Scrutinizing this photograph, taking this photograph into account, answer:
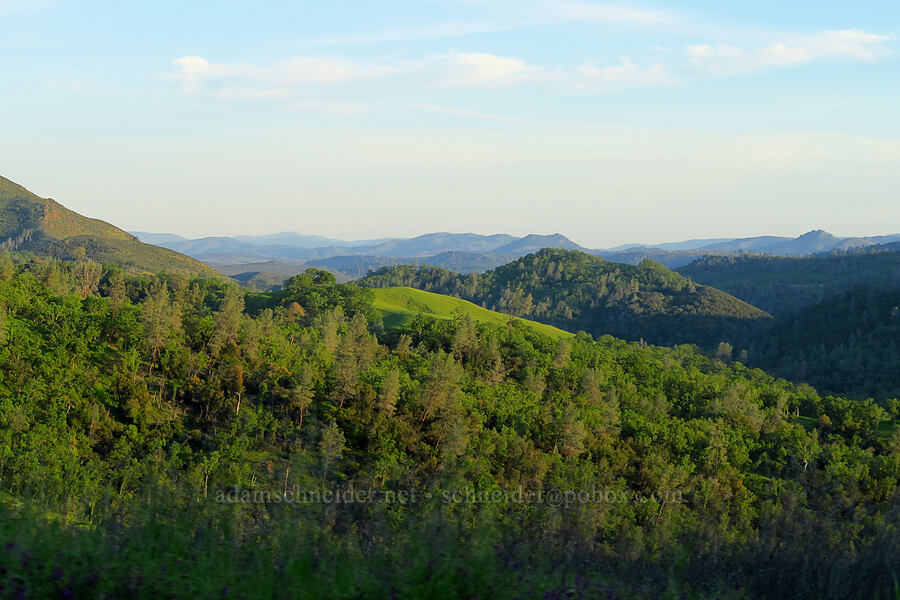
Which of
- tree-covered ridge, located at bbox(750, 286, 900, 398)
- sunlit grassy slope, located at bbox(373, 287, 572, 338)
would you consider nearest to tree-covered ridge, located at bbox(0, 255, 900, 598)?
sunlit grassy slope, located at bbox(373, 287, 572, 338)

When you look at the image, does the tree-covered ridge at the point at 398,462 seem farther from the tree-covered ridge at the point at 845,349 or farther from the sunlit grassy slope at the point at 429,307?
the tree-covered ridge at the point at 845,349

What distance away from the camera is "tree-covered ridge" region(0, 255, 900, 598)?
23.5 ft

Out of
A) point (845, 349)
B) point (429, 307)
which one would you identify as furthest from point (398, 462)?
point (845, 349)

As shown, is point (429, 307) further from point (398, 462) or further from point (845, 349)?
point (845, 349)

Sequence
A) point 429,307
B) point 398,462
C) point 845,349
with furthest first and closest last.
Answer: point 845,349
point 429,307
point 398,462

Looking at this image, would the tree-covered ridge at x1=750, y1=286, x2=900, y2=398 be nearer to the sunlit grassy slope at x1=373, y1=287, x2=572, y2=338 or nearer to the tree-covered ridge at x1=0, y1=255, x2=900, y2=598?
the tree-covered ridge at x1=0, y1=255, x2=900, y2=598

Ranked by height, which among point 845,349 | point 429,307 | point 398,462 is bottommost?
point 845,349

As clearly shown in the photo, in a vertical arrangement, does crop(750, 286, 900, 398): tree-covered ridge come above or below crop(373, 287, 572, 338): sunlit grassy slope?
below

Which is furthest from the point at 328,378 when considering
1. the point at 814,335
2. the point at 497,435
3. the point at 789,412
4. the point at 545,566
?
the point at 814,335

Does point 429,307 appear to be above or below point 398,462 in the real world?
above

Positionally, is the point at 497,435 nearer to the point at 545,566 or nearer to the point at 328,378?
the point at 328,378

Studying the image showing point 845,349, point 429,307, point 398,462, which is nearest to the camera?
point 398,462

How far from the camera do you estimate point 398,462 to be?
1545 inches

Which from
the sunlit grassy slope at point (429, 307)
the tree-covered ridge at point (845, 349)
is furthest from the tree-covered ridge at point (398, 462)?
the tree-covered ridge at point (845, 349)
